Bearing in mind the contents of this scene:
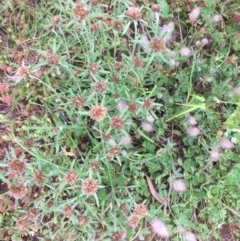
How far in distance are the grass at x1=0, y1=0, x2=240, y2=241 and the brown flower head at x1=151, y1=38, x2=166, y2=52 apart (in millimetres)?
22

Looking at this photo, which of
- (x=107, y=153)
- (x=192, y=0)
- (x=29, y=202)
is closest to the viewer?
(x=107, y=153)

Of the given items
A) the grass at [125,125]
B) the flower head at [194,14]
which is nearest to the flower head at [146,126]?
the grass at [125,125]

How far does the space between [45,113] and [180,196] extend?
824mm

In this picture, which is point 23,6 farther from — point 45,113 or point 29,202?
point 29,202

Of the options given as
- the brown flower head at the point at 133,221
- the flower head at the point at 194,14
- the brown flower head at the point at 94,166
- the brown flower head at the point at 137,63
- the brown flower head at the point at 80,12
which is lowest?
the brown flower head at the point at 133,221

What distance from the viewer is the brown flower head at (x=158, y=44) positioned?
7.19 feet

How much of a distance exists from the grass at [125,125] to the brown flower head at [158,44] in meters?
0.02

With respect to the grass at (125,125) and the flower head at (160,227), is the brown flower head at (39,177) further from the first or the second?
the flower head at (160,227)

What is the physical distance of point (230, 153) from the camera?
248 centimetres

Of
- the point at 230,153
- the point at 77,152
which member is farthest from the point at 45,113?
the point at 230,153

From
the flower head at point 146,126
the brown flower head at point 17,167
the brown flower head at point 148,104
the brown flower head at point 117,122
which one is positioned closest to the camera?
the brown flower head at point 17,167

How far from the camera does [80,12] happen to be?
2.09 metres

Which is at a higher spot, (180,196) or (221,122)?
(221,122)

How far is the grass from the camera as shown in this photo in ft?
7.62
